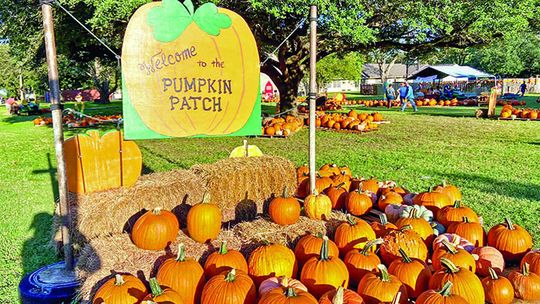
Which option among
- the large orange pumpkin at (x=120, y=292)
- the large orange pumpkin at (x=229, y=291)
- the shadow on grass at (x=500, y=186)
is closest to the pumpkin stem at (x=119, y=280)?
the large orange pumpkin at (x=120, y=292)

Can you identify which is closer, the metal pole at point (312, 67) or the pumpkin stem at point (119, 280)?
the pumpkin stem at point (119, 280)

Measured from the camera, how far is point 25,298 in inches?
131

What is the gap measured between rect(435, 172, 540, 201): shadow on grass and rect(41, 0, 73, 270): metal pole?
600 centimetres

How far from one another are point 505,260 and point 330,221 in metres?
1.68

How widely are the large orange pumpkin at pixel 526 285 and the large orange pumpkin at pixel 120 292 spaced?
283cm

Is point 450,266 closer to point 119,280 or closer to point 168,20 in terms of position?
point 119,280

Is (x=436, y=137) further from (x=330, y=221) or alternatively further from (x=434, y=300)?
(x=434, y=300)

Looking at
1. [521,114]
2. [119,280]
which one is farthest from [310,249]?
[521,114]

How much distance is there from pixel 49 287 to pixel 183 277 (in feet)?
4.00

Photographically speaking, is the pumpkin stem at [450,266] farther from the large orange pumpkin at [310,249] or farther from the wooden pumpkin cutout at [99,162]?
the wooden pumpkin cutout at [99,162]

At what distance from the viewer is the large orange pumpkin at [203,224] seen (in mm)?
3955

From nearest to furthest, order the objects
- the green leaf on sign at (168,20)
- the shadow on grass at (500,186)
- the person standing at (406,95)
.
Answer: the green leaf on sign at (168,20) → the shadow on grass at (500,186) → the person standing at (406,95)

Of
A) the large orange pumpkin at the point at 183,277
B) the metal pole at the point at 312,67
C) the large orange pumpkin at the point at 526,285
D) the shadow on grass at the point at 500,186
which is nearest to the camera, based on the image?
the large orange pumpkin at the point at 183,277

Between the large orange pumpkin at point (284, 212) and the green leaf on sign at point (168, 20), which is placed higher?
the green leaf on sign at point (168, 20)
